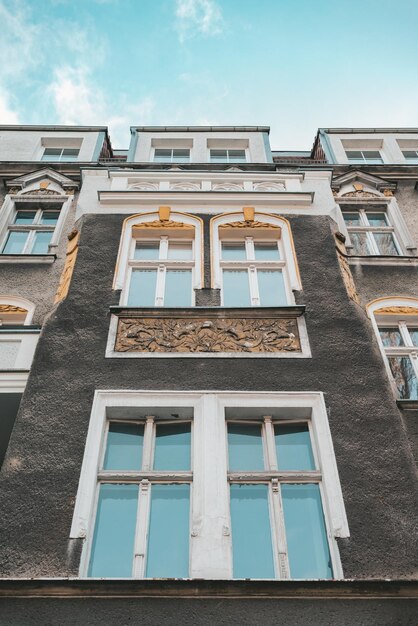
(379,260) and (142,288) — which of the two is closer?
(142,288)

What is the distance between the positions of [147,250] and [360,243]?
460 cm

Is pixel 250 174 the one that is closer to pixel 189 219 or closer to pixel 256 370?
pixel 189 219

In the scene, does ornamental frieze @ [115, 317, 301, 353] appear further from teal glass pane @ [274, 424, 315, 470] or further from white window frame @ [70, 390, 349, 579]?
teal glass pane @ [274, 424, 315, 470]

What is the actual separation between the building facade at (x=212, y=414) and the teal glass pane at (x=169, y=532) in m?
0.02

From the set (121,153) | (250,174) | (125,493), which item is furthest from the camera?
(121,153)

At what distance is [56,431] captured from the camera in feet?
24.7

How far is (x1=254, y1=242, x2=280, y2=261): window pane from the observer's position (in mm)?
10975

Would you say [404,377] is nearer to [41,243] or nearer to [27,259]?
[27,259]

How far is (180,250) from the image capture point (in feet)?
36.8

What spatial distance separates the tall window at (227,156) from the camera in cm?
1659

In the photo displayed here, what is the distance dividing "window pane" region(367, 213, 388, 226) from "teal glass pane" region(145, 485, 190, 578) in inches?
342

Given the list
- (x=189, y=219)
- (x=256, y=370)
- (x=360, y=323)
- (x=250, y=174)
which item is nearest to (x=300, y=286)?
(x=360, y=323)

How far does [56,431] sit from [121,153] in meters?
12.0

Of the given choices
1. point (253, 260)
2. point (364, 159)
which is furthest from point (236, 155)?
point (253, 260)
